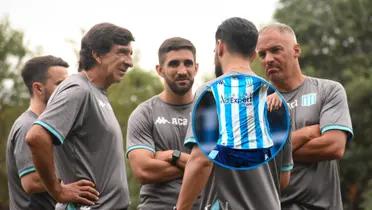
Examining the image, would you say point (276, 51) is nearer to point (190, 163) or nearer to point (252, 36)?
point (252, 36)

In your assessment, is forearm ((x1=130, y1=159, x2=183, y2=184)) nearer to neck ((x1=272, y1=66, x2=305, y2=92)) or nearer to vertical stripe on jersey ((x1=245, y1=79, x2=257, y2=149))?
neck ((x1=272, y1=66, x2=305, y2=92))

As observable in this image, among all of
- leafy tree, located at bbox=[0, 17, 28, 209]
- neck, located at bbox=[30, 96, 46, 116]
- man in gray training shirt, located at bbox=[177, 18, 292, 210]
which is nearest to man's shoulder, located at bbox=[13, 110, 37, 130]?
neck, located at bbox=[30, 96, 46, 116]

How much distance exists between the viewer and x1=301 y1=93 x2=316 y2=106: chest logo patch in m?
8.44

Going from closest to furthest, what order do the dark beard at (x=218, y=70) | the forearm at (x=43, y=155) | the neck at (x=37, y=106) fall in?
the dark beard at (x=218, y=70)
the forearm at (x=43, y=155)
the neck at (x=37, y=106)

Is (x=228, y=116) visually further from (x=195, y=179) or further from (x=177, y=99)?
(x=177, y=99)

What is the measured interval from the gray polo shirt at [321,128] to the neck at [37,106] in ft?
8.49

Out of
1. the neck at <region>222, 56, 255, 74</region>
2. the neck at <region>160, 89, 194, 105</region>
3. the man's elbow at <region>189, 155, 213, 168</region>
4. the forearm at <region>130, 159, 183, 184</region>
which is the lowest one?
the forearm at <region>130, 159, 183, 184</region>

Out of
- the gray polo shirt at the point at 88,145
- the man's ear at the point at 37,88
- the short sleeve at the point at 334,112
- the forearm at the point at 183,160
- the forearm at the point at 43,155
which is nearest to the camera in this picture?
the forearm at the point at 43,155

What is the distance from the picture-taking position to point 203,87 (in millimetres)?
6547

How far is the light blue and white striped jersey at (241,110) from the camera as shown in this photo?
645 cm

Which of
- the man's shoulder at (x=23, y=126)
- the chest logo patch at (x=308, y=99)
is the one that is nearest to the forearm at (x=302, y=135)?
the chest logo patch at (x=308, y=99)

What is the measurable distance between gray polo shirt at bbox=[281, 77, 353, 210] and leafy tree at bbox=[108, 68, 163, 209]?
98.1 ft

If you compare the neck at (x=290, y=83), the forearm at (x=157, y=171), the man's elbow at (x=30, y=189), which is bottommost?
the man's elbow at (x=30, y=189)

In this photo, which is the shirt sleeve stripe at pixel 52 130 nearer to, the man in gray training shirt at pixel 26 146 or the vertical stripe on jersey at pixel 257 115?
the man in gray training shirt at pixel 26 146
